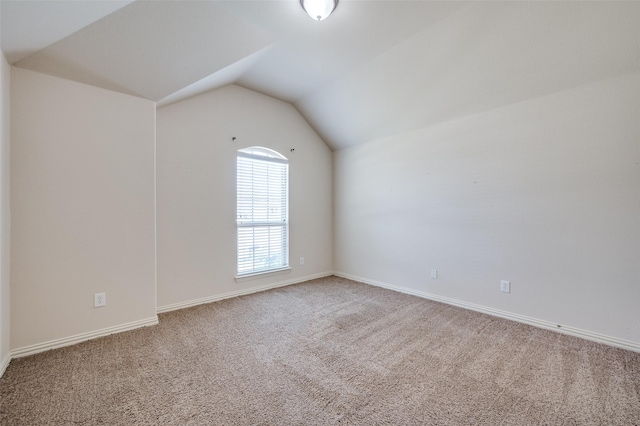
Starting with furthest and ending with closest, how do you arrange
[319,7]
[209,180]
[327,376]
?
1. [209,180]
2. [319,7]
3. [327,376]

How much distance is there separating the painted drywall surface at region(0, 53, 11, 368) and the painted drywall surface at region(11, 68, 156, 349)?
0.16ft

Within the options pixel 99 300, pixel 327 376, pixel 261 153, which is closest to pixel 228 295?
pixel 99 300

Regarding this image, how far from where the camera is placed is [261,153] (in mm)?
3916

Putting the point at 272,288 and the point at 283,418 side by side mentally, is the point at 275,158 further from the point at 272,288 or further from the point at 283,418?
the point at 283,418

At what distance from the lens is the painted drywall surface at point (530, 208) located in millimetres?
2311

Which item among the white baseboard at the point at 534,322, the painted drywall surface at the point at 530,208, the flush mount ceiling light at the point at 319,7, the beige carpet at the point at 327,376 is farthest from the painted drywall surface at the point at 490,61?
the beige carpet at the point at 327,376

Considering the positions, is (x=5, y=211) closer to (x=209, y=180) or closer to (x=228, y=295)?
(x=209, y=180)

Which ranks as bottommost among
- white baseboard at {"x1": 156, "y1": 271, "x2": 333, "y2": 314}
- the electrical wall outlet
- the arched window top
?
white baseboard at {"x1": 156, "y1": 271, "x2": 333, "y2": 314}

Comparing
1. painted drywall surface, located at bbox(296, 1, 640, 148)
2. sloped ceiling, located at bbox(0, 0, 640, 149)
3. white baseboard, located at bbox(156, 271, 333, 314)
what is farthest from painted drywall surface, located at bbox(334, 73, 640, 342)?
white baseboard, located at bbox(156, 271, 333, 314)

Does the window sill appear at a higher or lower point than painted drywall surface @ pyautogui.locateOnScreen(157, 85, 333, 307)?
lower

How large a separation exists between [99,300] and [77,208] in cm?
82

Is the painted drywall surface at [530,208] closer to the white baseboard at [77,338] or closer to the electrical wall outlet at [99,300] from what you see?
the white baseboard at [77,338]

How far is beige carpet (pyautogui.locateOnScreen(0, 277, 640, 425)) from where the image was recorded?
1526 mm

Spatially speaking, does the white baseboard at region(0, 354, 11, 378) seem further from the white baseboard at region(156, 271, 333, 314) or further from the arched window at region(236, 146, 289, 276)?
the arched window at region(236, 146, 289, 276)
